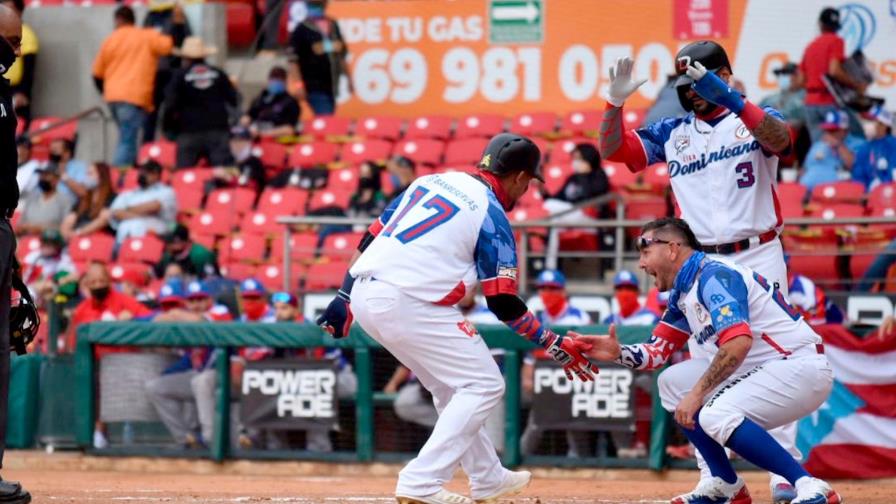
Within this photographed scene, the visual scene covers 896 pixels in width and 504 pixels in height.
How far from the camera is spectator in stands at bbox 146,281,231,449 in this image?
11805mm

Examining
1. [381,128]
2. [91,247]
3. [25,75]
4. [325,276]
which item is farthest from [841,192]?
[25,75]

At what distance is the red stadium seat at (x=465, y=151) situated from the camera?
1602 centimetres

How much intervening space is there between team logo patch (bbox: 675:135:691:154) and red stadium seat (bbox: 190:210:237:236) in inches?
357

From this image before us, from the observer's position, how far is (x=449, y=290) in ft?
21.7

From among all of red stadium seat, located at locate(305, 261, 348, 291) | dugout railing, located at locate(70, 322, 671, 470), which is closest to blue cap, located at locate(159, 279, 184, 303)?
dugout railing, located at locate(70, 322, 671, 470)

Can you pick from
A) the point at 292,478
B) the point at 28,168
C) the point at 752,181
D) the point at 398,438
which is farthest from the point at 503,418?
the point at 28,168

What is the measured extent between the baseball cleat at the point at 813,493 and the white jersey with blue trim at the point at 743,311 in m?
0.57

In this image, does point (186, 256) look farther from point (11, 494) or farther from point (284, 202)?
point (11, 494)

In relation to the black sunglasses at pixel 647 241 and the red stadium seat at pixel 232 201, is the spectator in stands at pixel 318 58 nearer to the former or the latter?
the red stadium seat at pixel 232 201

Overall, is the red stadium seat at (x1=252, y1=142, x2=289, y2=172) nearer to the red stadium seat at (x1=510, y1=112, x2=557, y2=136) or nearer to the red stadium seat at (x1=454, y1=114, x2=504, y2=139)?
the red stadium seat at (x1=454, y1=114, x2=504, y2=139)

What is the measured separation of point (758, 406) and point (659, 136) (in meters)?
1.60

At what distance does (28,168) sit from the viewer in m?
17.7

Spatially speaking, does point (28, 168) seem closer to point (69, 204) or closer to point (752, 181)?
point (69, 204)

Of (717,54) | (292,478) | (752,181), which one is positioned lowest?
(292,478)
